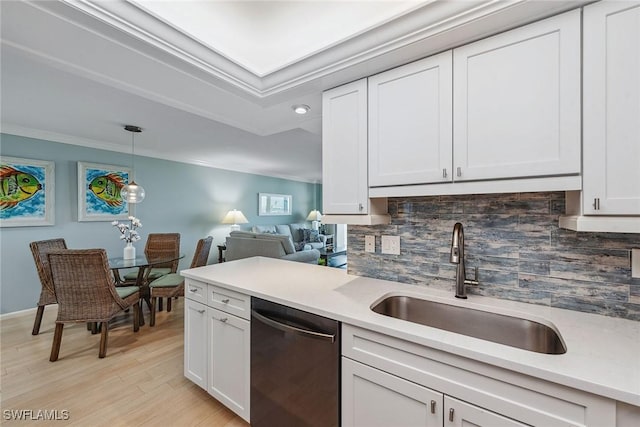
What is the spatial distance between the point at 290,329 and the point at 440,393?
2.37 ft

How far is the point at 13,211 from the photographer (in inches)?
133

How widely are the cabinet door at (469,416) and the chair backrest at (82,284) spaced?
2.85m

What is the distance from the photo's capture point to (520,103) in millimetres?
1155

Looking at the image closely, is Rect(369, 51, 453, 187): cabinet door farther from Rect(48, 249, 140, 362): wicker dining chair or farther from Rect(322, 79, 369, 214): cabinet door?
Rect(48, 249, 140, 362): wicker dining chair

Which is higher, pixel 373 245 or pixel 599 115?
pixel 599 115

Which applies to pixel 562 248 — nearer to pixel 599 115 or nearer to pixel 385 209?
pixel 599 115

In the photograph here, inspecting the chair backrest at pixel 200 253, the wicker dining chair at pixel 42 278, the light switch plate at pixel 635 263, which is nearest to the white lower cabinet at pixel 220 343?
the chair backrest at pixel 200 253

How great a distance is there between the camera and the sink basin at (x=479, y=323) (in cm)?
117

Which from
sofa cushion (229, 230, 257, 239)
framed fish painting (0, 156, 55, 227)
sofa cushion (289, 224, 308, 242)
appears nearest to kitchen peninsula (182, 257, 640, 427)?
sofa cushion (229, 230, 257, 239)

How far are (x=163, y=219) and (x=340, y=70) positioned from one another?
15.0 ft

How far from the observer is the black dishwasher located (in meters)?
1.27

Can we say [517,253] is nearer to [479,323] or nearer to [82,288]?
[479,323]

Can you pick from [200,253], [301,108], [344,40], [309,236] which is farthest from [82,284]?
[309,236]

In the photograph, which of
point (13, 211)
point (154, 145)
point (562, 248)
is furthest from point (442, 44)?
point (13, 211)
